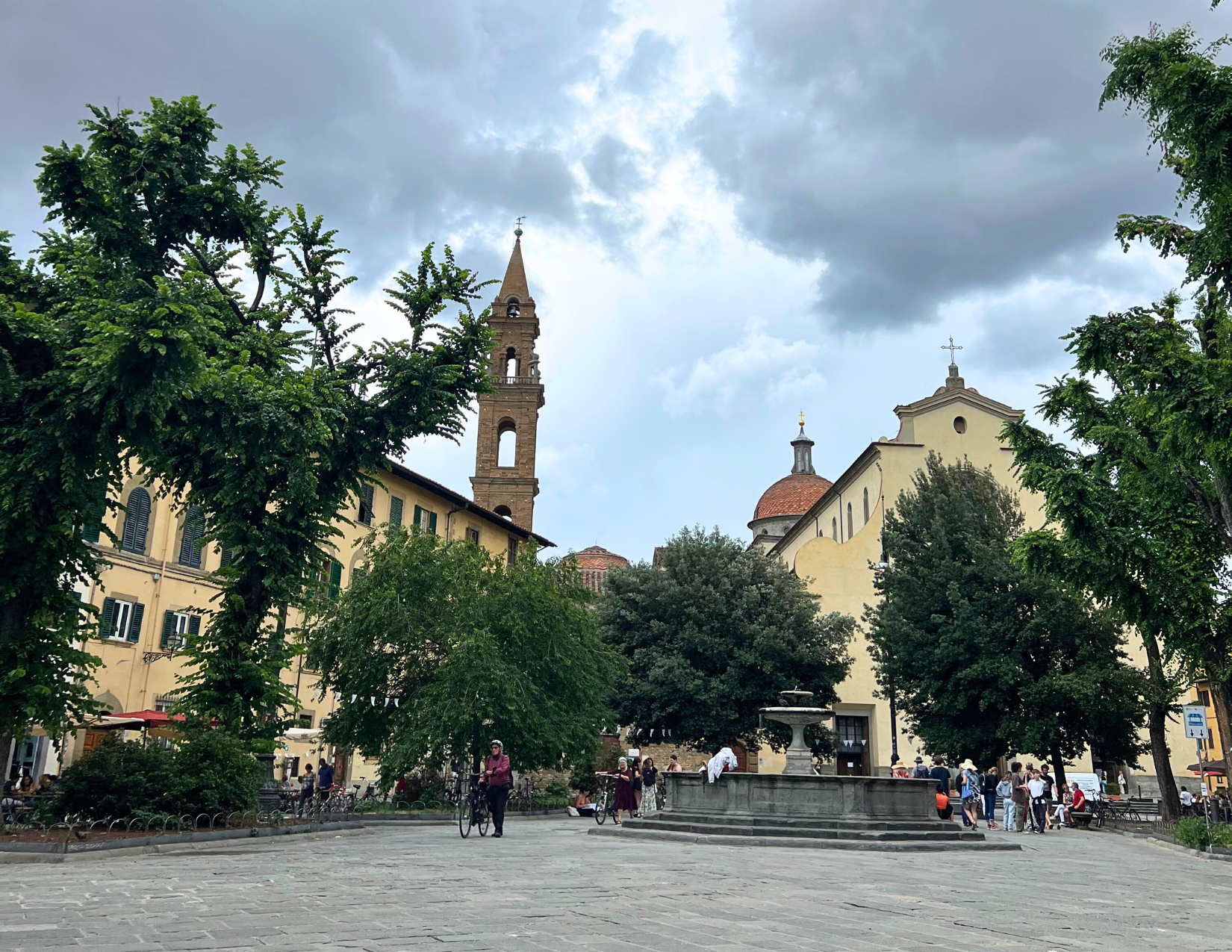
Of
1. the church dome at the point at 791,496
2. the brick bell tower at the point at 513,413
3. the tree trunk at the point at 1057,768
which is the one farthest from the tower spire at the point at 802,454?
the tree trunk at the point at 1057,768

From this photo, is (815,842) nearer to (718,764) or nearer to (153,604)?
(718,764)

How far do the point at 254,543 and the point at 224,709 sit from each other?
291 centimetres

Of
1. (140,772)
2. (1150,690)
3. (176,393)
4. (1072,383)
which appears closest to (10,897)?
(140,772)

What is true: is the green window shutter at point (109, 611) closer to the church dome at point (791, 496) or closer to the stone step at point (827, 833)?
the stone step at point (827, 833)

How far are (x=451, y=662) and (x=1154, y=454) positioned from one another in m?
15.4

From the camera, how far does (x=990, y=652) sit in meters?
30.0

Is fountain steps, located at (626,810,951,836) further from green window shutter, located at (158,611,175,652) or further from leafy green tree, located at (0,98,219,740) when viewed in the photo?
green window shutter, located at (158,611,175,652)

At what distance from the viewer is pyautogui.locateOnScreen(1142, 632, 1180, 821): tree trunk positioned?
2567 centimetres

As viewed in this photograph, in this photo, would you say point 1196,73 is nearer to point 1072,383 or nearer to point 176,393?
point 1072,383

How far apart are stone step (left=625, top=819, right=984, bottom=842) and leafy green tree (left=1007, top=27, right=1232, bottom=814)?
591 centimetres

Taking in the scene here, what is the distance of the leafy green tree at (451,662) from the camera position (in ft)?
74.5

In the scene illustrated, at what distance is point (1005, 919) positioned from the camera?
25.6 ft

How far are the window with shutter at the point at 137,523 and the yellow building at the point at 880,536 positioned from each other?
25185 mm

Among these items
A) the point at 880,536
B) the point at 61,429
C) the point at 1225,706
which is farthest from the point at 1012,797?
the point at 61,429
